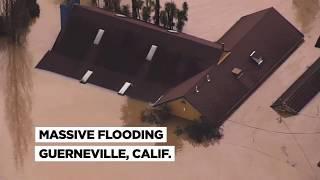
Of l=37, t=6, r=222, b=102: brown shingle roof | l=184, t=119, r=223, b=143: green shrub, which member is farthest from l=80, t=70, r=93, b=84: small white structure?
l=184, t=119, r=223, b=143: green shrub

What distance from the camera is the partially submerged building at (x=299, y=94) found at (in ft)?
97.5

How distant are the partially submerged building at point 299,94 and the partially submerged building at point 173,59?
162 cm

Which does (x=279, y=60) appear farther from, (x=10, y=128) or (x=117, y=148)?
(x=10, y=128)

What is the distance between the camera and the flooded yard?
27219 millimetres

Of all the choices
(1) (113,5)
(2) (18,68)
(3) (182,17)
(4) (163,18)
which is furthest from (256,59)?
(2) (18,68)

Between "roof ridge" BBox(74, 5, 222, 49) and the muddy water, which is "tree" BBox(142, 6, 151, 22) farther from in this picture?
the muddy water

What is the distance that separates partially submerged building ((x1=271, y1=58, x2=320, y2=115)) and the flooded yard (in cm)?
34

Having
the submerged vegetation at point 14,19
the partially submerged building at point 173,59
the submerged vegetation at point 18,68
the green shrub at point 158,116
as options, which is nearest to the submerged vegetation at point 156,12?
the partially submerged building at point 173,59

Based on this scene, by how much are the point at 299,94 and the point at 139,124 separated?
870 centimetres

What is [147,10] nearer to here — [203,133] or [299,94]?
[203,133]

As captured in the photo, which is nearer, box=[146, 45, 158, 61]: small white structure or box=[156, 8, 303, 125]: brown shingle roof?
box=[156, 8, 303, 125]: brown shingle roof

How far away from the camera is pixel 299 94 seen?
30141mm

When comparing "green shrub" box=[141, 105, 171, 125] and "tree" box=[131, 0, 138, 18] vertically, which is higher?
"tree" box=[131, 0, 138, 18]

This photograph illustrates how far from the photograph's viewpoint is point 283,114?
29688mm
